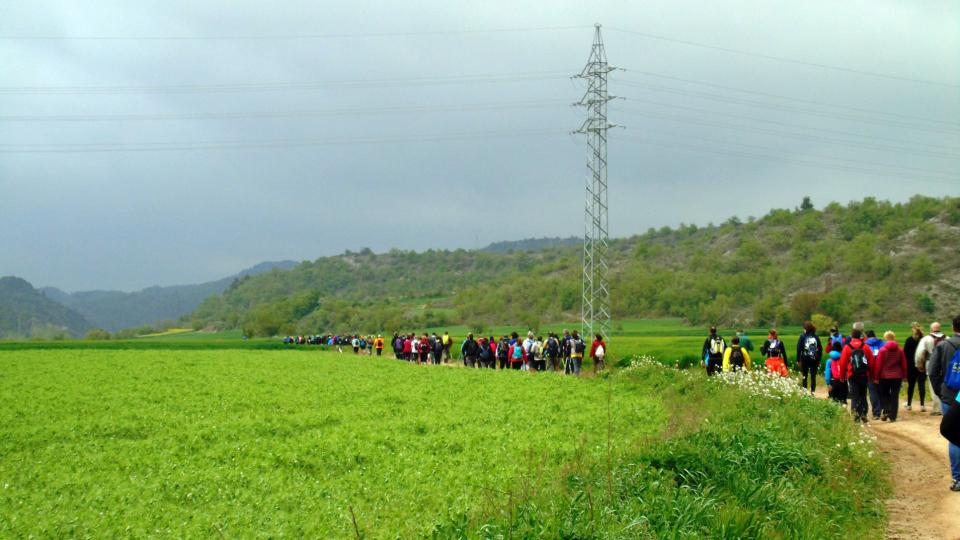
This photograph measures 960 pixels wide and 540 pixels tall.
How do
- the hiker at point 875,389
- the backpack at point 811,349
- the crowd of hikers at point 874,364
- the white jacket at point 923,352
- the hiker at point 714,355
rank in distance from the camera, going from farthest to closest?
the hiker at point 714,355 → the backpack at point 811,349 → the hiker at point 875,389 → the white jacket at point 923,352 → the crowd of hikers at point 874,364

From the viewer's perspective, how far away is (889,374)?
18.4 meters

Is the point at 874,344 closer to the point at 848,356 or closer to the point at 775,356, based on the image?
the point at 848,356

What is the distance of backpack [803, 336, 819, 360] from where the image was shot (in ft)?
75.7

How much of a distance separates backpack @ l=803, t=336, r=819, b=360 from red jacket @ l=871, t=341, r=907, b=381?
4462mm

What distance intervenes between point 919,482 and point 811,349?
1081cm

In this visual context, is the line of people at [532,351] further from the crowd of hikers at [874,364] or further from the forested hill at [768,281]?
the forested hill at [768,281]

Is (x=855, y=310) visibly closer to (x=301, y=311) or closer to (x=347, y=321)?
(x=347, y=321)

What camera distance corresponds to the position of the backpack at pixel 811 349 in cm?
2308

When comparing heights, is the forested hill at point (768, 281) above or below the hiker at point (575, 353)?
above

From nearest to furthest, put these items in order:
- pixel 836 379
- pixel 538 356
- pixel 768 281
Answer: pixel 836 379 → pixel 538 356 → pixel 768 281

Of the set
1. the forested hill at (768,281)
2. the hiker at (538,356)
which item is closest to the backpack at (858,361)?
the hiker at (538,356)

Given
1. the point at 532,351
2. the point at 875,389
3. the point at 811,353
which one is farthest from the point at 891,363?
the point at 532,351

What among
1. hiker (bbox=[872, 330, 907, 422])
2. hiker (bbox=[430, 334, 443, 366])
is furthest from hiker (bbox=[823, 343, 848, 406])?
hiker (bbox=[430, 334, 443, 366])

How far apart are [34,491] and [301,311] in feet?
482
